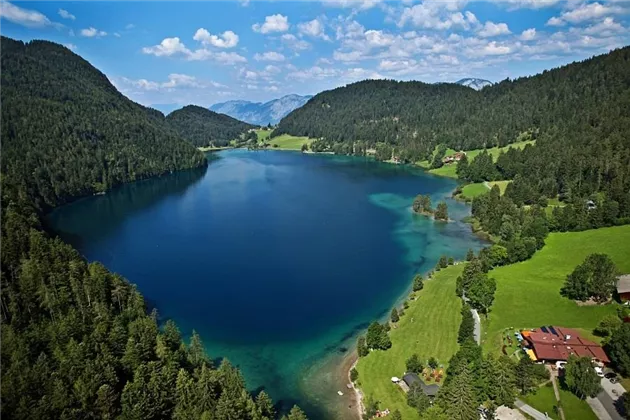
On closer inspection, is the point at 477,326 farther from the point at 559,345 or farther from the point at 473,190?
the point at 473,190

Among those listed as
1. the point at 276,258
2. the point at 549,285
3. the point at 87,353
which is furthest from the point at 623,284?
the point at 87,353

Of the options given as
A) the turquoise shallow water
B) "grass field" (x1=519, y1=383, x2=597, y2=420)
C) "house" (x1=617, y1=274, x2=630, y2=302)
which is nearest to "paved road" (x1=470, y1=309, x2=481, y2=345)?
"grass field" (x1=519, y1=383, x2=597, y2=420)

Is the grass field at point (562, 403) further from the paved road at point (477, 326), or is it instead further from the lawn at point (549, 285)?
the paved road at point (477, 326)

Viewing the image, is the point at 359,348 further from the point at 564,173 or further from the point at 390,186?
the point at 390,186

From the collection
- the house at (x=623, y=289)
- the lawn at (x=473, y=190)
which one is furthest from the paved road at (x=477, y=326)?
the lawn at (x=473, y=190)

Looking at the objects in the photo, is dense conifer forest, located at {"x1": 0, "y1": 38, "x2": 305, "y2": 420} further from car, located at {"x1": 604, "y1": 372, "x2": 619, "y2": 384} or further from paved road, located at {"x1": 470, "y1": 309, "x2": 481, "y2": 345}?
car, located at {"x1": 604, "y1": 372, "x2": 619, "y2": 384}

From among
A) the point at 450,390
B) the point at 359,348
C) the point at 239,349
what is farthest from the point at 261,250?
the point at 450,390
